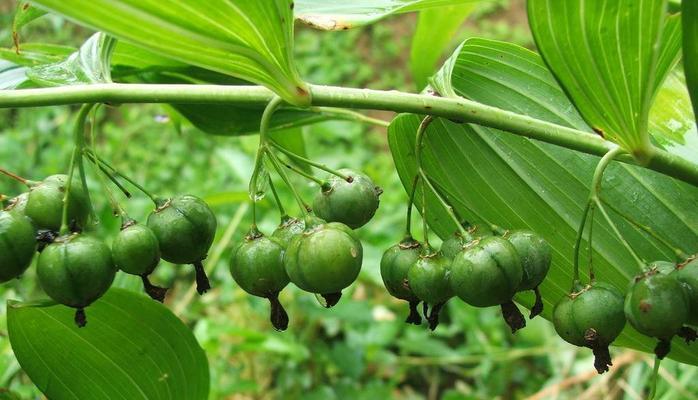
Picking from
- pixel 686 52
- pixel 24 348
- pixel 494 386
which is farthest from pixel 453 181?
pixel 494 386

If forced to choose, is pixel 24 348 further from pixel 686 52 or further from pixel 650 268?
pixel 686 52

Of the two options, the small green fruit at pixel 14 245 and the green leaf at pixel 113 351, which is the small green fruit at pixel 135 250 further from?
the green leaf at pixel 113 351

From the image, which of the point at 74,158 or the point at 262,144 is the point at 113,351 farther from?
Answer: the point at 262,144

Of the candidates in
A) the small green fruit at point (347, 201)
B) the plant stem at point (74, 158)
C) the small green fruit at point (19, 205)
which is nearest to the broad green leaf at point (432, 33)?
the small green fruit at point (347, 201)

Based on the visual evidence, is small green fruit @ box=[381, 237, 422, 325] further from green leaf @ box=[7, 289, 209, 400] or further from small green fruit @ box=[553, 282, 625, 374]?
green leaf @ box=[7, 289, 209, 400]

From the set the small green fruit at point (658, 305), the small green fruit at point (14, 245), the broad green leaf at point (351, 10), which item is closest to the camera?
the small green fruit at point (658, 305)

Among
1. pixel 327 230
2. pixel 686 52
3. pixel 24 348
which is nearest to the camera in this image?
pixel 686 52
